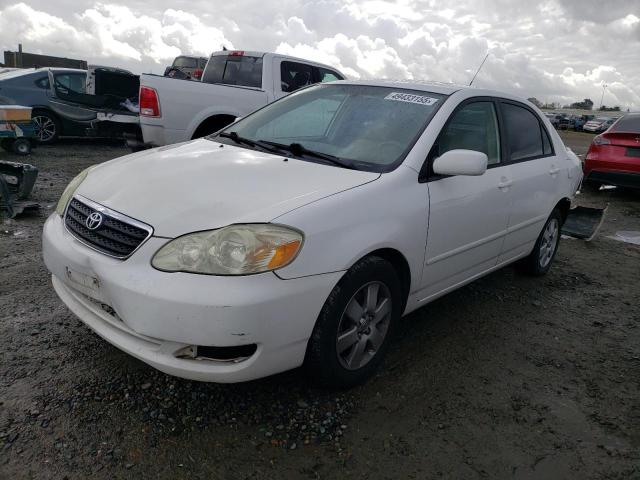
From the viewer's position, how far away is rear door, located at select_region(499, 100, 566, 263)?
12.6ft

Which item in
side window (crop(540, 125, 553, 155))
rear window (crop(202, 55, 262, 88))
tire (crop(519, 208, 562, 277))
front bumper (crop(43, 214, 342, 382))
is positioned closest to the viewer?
front bumper (crop(43, 214, 342, 382))

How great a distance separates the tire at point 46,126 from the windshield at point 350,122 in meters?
8.09

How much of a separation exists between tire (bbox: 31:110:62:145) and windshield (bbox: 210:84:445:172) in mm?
8094

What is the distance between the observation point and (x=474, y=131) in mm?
3521

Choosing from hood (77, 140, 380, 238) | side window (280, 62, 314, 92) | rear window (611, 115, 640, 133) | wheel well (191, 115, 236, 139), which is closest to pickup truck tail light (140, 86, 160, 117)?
wheel well (191, 115, 236, 139)

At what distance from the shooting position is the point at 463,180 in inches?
126

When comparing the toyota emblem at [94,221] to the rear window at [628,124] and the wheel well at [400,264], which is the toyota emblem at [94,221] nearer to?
the wheel well at [400,264]

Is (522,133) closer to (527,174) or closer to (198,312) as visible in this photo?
(527,174)

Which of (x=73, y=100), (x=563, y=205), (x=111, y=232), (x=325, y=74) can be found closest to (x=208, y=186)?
(x=111, y=232)

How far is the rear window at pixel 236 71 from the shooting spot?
769cm

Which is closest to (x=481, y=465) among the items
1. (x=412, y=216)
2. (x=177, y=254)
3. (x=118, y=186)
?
(x=412, y=216)

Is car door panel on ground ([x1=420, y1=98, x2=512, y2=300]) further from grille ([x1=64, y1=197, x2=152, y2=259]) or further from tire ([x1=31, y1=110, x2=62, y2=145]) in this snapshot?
tire ([x1=31, y1=110, x2=62, y2=145])

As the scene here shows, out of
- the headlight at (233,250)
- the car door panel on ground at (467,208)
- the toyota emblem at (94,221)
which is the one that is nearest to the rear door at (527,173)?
the car door panel on ground at (467,208)

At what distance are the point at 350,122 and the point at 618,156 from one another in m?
7.19
